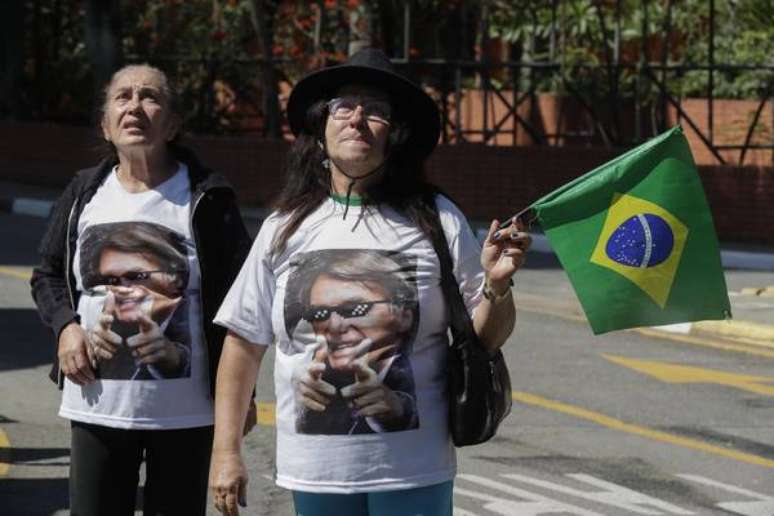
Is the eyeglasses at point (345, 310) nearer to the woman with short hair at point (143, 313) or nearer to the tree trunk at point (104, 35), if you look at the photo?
the woman with short hair at point (143, 313)

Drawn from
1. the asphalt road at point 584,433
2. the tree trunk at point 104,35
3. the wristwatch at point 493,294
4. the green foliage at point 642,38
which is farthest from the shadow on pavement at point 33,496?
the tree trunk at point 104,35

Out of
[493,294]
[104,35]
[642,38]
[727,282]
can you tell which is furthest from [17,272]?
[493,294]

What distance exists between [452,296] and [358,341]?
246 millimetres

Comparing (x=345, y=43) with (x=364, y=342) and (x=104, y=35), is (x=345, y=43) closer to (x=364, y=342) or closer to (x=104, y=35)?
(x=104, y=35)

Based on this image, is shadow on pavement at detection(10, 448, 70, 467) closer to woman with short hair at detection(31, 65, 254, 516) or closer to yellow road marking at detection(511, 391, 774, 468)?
yellow road marking at detection(511, 391, 774, 468)

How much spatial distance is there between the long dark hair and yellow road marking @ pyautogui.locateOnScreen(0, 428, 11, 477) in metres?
4.37

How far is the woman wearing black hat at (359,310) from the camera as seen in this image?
445cm

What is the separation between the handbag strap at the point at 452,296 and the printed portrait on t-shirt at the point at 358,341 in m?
0.07

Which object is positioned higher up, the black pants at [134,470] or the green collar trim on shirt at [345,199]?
the green collar trim on shirt at [345,199]

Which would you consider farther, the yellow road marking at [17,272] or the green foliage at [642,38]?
the green foliage at [642,38]

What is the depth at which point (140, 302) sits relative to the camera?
17.5 ft

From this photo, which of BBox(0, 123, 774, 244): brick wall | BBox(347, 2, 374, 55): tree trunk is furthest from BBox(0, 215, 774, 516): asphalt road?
BBox(347, 2, 374, 55): tree trunk

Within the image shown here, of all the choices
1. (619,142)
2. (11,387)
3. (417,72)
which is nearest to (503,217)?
(619,142)

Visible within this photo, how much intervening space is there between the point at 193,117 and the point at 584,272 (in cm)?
2202
